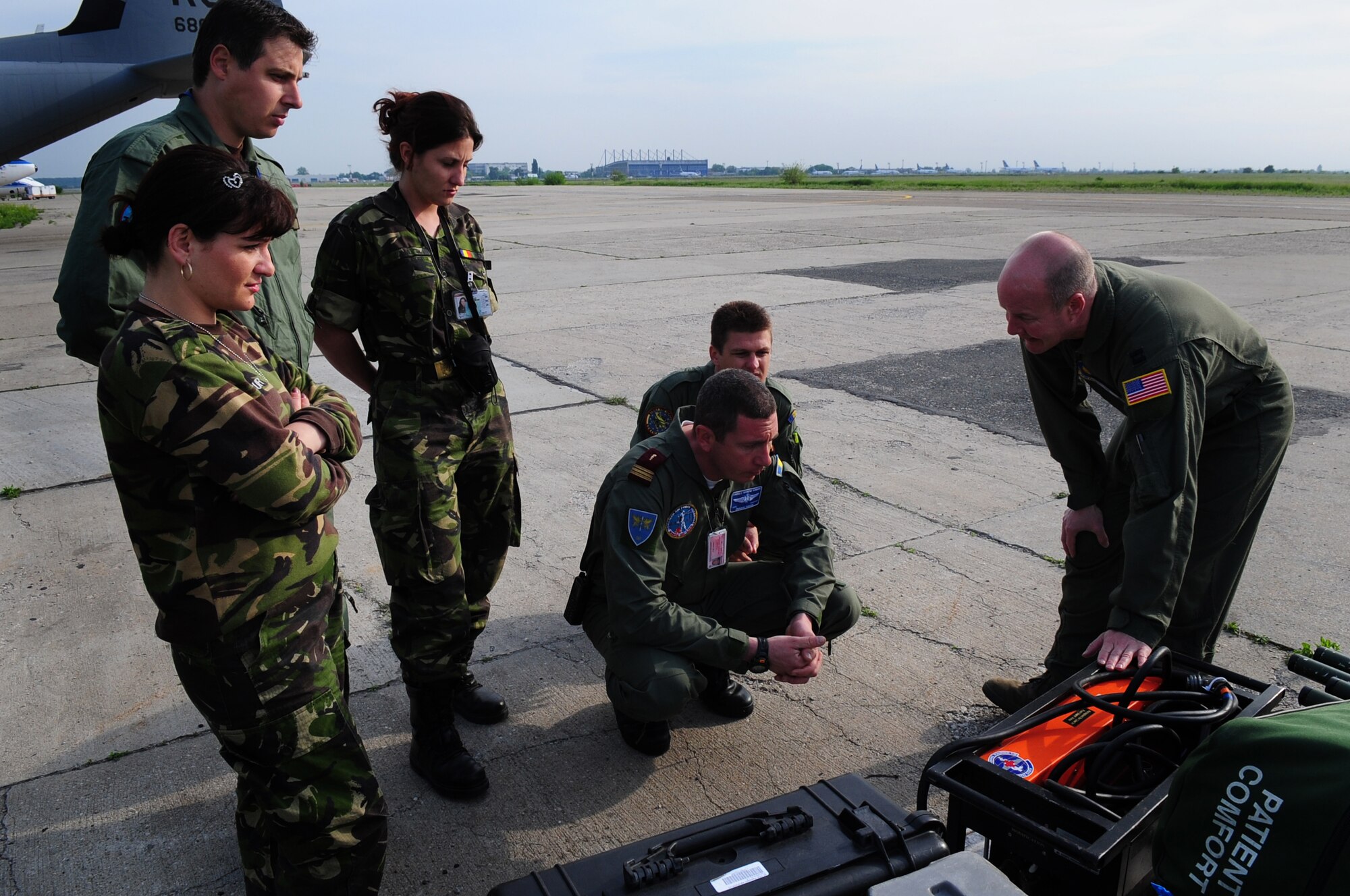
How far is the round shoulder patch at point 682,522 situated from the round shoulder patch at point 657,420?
2.26 ft

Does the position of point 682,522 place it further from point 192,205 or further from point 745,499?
point 192,205

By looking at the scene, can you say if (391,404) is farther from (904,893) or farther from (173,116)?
(904,893)

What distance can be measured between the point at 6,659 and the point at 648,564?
2504mm

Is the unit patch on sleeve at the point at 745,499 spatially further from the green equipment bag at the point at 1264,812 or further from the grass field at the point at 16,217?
the grass field at the point at 16,217

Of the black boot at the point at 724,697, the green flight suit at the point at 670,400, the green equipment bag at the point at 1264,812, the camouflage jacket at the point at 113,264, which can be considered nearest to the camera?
the green equipment bag at the point at 1264,812

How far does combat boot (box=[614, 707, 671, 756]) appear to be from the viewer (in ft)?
9.86

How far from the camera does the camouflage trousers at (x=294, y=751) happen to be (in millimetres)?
1856

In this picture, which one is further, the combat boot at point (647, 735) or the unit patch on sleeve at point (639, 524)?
the combat boot at point (647, 735)

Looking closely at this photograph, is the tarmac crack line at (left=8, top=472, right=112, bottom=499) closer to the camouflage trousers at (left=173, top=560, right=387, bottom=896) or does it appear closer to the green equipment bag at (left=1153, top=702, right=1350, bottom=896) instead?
the camouflage trousers at (left=173, top=560, right=387, bottom=896)

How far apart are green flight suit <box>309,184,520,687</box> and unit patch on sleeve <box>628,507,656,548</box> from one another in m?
0.54

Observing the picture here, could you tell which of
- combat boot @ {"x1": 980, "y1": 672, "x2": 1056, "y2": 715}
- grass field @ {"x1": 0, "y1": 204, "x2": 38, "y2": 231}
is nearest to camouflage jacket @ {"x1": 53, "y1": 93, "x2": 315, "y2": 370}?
combat boot @ {"x1": 980, "y1": 672, "x2": 1056, "y2": 715}

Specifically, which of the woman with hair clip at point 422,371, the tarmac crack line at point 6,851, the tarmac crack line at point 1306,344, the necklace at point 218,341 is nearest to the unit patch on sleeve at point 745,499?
the woman with hair clip at point 422,371

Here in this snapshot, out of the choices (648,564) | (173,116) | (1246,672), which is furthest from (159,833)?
(1246,672)

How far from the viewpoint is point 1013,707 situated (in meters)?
3.16
